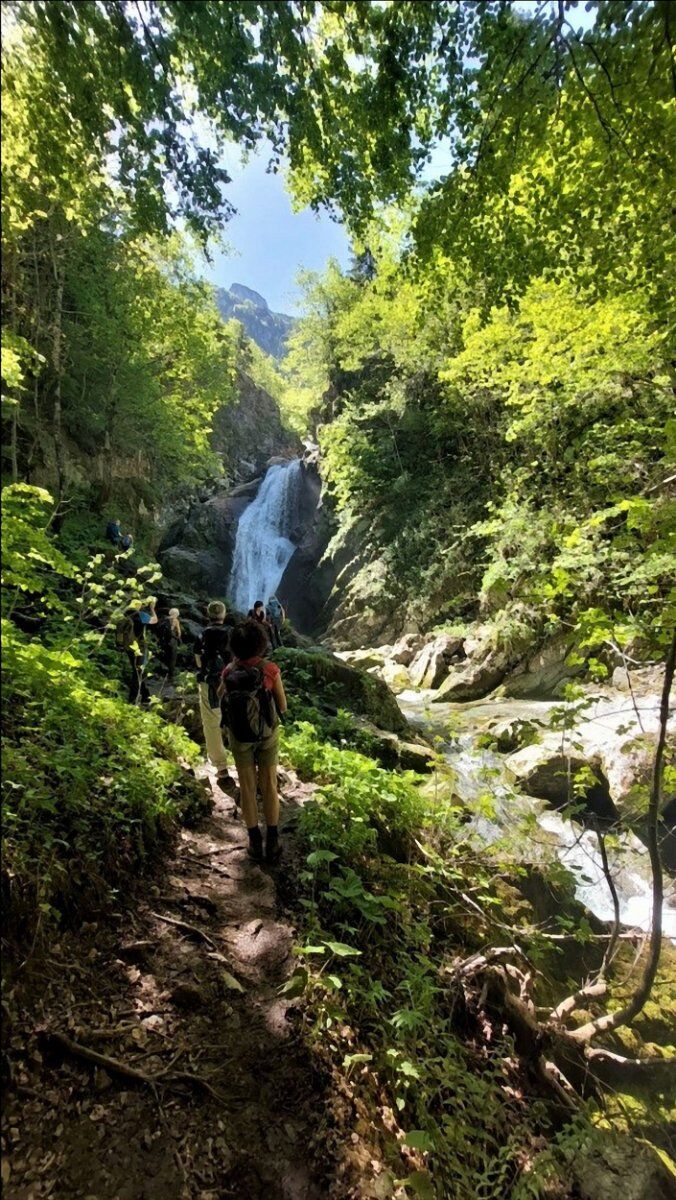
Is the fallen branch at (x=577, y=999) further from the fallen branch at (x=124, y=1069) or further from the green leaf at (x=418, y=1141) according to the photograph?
the fallen branch at (x=124, y=1069)

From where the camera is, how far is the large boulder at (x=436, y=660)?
62.3ft

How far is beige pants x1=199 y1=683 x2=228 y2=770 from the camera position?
21.3 feet

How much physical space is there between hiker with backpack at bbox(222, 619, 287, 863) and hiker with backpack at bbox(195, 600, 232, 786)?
173 centimetres

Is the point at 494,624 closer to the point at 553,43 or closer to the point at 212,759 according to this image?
the point at 212,759

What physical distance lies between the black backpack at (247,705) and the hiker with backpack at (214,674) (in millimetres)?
1777

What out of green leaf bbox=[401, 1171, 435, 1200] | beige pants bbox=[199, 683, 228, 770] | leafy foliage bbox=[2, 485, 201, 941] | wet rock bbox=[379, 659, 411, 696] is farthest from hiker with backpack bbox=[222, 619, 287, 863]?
wet rock bbox=[379, 659, 411, 696]

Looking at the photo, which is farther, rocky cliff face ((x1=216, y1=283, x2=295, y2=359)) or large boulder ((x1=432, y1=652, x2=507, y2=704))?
rocky cliff face ((x1=216, y1=283, x2=295, y2=359))

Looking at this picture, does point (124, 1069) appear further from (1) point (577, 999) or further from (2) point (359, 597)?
(2) point (359, 597)

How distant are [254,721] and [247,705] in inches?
5.8

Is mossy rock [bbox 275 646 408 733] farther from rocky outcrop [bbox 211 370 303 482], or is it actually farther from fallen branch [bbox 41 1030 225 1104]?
rocky outcrop [bbox 211 370 303 482]

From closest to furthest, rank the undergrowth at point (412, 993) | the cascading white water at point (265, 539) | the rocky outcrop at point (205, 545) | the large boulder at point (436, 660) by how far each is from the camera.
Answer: the undergrowth at point (412, 993), the large boulder at point (436, 660), the rocky outcrop at point (205, 545), the cascading white water at point (265, 539)

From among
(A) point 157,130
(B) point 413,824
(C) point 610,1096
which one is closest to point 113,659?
(B) point 413,824

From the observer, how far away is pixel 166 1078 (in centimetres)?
260

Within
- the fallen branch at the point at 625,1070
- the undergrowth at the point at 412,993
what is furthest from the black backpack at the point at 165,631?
the fallen branch at the point at 625,1070
